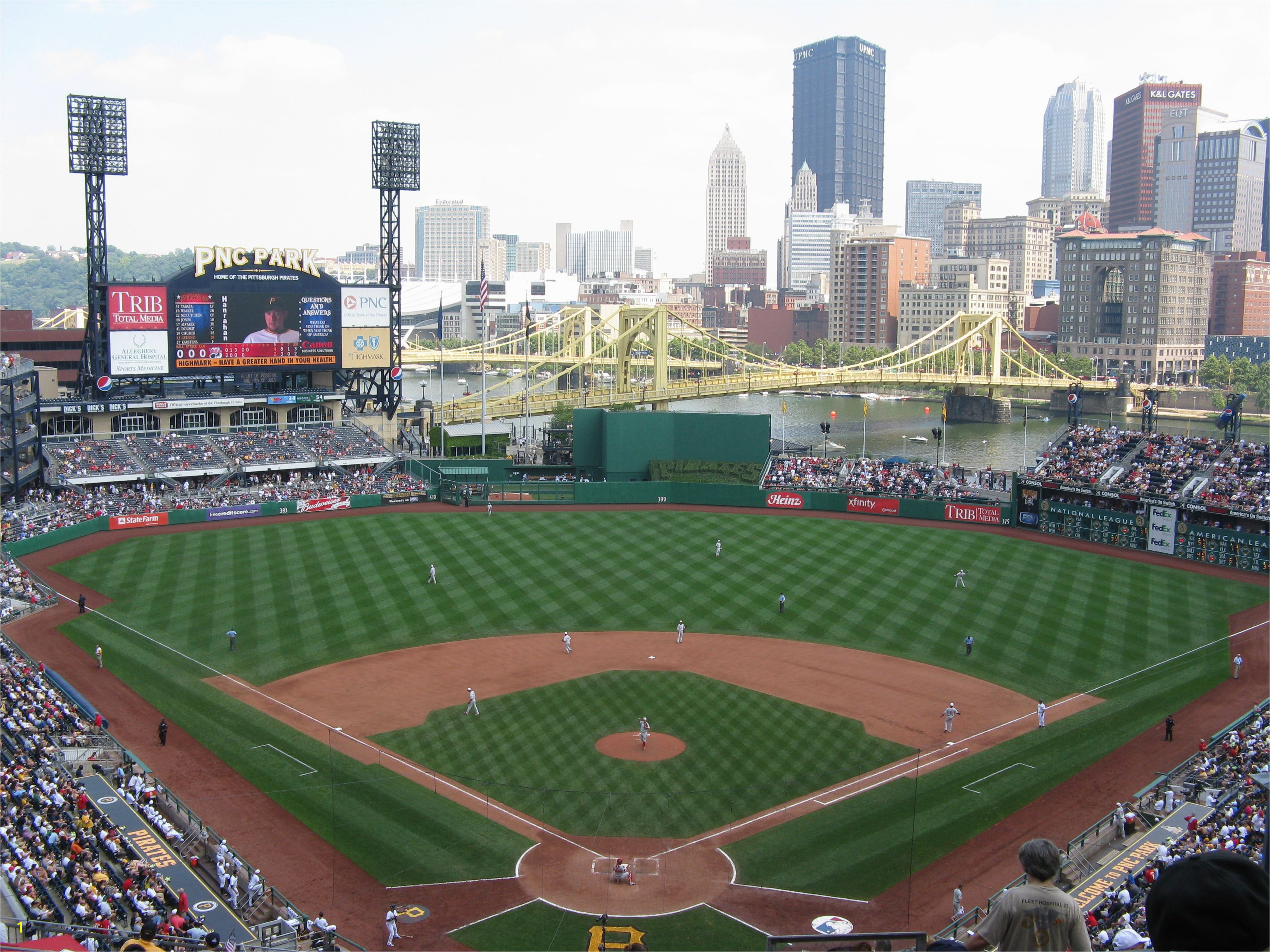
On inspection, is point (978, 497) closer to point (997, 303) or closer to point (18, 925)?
point (18, 925)

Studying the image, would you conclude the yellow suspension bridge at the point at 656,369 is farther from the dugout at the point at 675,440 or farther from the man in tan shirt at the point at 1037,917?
the man in tan shirt at the point at 1037,917

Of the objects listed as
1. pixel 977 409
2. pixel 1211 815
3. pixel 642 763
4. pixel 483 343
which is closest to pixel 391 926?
pixel 642 763

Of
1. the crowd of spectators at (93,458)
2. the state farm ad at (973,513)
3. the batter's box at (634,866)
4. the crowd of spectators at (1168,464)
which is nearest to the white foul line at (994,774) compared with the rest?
the batter's box at (634,866)

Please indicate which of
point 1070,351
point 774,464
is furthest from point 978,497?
point 1070,351

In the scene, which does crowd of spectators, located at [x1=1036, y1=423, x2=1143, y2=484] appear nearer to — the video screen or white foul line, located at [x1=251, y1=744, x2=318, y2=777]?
white foul line, located at [x1=251, y1=744, x2=318, y2=777]

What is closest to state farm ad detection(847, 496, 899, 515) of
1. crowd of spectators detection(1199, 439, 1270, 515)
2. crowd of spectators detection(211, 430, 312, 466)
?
crowd of spectators detection(1199, 439, 1270, 515)

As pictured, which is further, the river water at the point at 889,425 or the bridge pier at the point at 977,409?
the bridge pier at the point at 977,409
